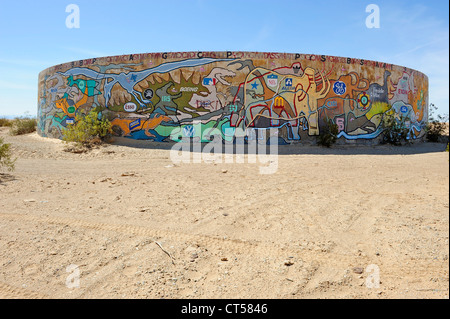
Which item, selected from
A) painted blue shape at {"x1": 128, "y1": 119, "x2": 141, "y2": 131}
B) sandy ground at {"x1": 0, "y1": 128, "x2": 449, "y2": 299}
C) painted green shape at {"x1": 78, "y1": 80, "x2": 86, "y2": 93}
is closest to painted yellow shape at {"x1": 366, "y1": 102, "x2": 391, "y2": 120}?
sandy ground at {"x1": 0, "y1": 128, "x2": 449, "y2": 299}

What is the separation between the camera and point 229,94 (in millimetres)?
12898

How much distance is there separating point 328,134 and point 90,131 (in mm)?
8619

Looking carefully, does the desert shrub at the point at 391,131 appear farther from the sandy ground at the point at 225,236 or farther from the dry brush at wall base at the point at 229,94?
the sandy ground at the point at 225,236

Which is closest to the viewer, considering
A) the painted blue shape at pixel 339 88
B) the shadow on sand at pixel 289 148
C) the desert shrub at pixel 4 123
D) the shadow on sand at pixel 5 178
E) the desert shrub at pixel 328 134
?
the shadow on sand at pixel 5 178

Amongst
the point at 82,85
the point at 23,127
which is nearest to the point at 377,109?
the point at 82,85

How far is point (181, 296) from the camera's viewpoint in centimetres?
282

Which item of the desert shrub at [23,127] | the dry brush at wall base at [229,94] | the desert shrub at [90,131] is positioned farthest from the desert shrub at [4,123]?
the desert shrub at [90,131]

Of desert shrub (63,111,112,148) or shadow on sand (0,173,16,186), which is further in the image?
desert shrub (63,111,112,148)

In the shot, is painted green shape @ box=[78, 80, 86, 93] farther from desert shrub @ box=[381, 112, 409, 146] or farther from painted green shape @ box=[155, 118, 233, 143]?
desert shrub @ box=[381, 112, 409, 146]

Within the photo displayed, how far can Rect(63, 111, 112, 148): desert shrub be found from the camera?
1252 cm

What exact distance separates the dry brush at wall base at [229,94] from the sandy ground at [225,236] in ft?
18.3

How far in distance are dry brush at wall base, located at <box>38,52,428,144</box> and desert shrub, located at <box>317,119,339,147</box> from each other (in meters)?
0.17

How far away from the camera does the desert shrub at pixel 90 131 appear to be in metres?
12.5
